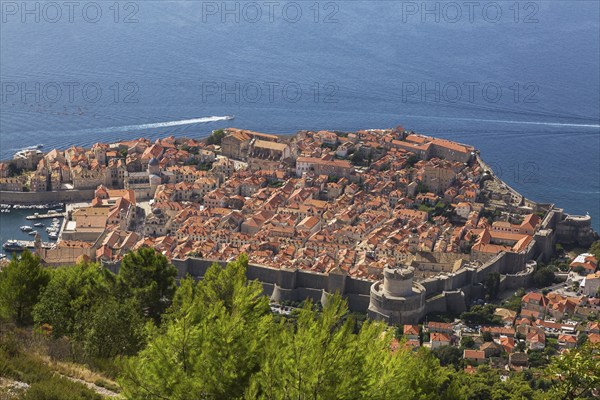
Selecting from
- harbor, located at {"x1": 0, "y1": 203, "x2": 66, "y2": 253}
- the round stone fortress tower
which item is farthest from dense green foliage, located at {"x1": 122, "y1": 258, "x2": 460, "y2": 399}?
harbor, located at {"x1": 0, "y1": 203, "x2": 66, "y2": 253}

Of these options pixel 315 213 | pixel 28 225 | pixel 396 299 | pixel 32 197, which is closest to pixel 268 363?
pixel 396 299

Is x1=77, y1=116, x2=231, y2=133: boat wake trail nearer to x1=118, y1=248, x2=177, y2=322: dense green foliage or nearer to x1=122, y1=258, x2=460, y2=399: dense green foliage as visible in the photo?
x1=118, y1=248, x2=177, y2=322: dense green foliage

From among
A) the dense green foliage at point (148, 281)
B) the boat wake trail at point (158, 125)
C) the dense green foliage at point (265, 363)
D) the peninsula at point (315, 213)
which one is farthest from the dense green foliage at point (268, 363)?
the boat wake trail at point (158, 125)

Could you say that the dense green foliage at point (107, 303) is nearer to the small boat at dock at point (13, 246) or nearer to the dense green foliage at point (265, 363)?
the dense green foliage at point (265, 363)

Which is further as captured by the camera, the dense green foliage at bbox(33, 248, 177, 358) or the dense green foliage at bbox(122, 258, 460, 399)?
the dense green foliage at bbox(33, 248, 177, 358)

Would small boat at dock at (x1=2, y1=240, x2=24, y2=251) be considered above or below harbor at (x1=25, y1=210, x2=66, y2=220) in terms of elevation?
below

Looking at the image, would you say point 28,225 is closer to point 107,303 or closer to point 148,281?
point 148,281
